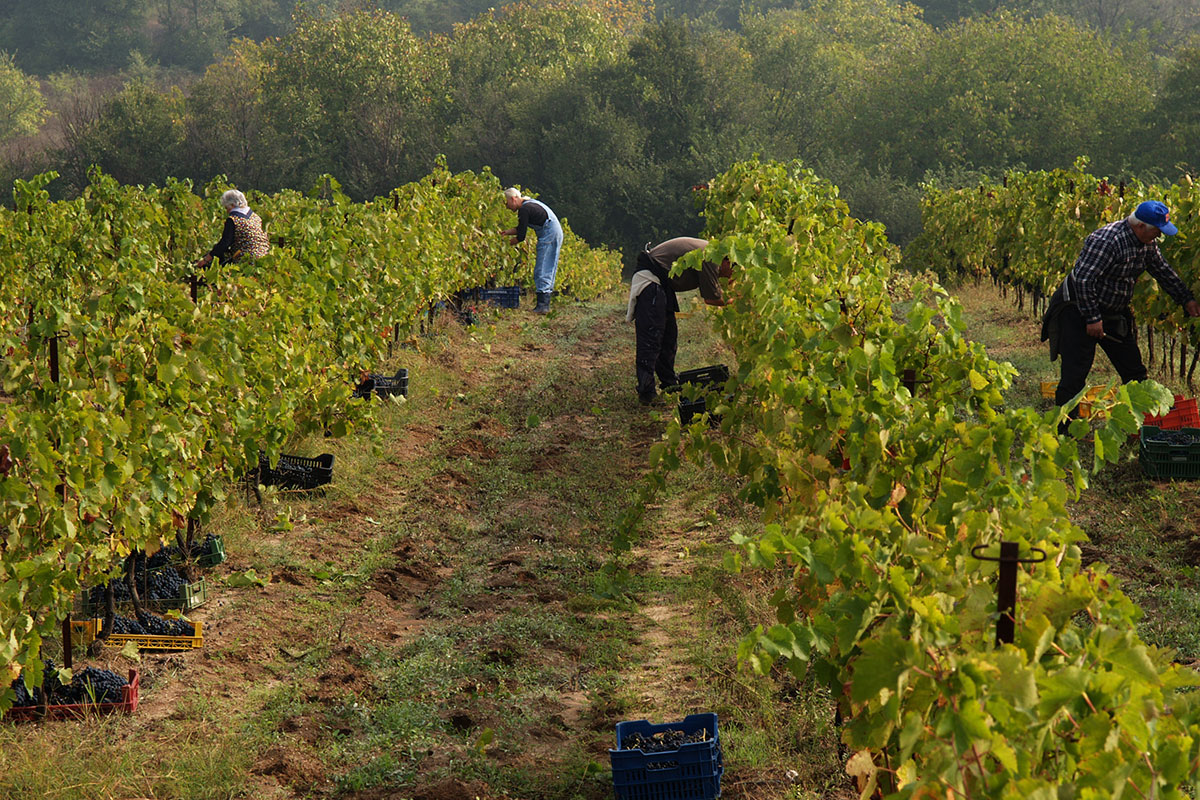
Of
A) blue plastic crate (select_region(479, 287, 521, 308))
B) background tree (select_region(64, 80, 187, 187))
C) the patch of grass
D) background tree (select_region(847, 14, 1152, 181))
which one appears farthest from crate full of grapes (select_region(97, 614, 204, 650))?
background tree (select_region(847, 14, 1152, 181))

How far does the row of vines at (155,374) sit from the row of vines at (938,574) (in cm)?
238

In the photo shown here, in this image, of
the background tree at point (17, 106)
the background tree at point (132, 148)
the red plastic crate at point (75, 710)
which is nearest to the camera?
the red plastic crate at point (75, 710)

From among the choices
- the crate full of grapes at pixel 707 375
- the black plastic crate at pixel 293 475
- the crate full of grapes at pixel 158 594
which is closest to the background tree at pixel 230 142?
the crate full of grapes at pixel 707 375

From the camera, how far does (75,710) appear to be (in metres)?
4.07

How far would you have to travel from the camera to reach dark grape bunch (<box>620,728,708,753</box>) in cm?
361

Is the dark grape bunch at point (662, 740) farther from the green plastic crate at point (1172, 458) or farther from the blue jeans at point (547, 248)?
the blue jeans at point (547, 248)

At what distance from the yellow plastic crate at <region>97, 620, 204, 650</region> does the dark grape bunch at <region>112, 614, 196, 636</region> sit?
4 centimetres

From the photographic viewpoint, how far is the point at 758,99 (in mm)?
35312

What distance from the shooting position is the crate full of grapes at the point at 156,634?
15.1 feet

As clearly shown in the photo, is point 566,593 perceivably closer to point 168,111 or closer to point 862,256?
point 862,256

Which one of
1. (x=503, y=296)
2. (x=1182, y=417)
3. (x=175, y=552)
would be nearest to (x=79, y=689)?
(x=175, y=552)

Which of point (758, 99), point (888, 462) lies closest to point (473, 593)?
point (888, 462)

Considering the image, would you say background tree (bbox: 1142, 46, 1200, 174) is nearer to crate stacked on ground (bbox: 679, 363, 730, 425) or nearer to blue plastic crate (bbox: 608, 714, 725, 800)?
crate stacked on ground (bbox: 679, 363, 730, 425)

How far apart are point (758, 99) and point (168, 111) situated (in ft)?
61.6
